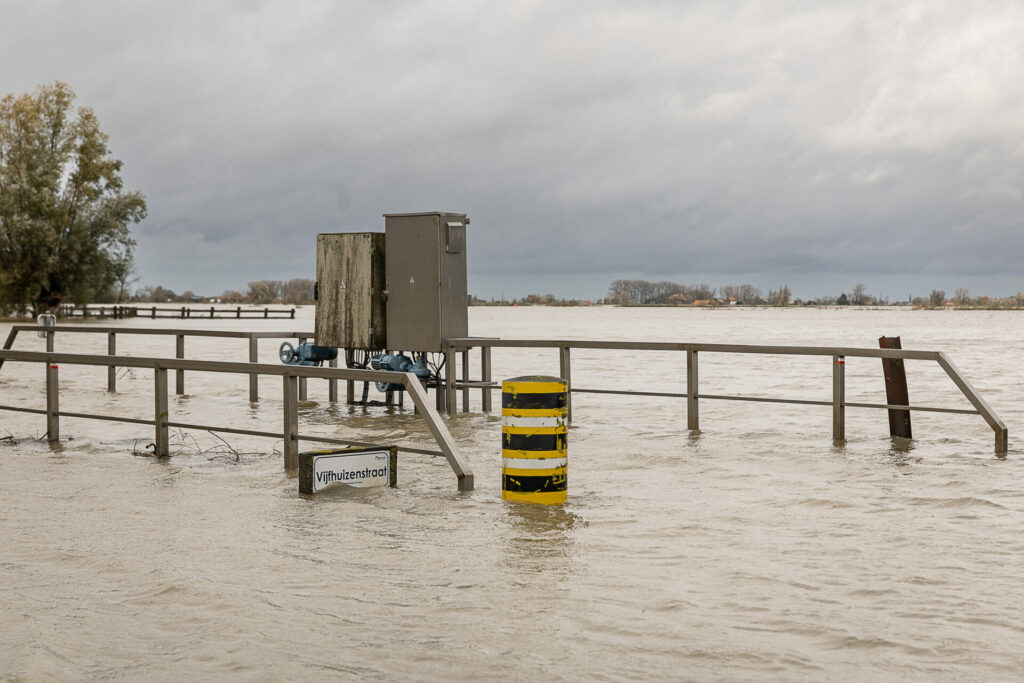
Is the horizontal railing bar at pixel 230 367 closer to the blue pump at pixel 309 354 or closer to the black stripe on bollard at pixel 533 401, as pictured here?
the black stripe on bollard at pixel 533 401

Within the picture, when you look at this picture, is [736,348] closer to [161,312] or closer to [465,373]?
[465,373]

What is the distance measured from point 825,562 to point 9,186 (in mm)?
64287

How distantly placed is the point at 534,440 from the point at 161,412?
4348mm

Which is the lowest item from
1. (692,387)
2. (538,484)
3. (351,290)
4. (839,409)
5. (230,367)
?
(538,484)

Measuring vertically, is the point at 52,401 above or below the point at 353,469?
above

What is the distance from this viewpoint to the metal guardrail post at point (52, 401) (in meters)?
11.3

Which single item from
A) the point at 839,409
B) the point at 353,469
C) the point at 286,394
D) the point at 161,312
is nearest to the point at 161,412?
the point at 286,394

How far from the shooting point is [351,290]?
47.9 ft

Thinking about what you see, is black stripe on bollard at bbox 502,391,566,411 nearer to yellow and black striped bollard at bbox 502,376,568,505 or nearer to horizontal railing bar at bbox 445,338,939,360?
yellow and black striped bollard at bbox 502,376,568,505

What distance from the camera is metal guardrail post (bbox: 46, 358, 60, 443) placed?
11.3m

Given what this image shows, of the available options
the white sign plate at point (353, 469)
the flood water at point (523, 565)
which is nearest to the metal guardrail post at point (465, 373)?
the flood water at point (523, 565)

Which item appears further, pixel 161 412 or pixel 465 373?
pixel 465 373

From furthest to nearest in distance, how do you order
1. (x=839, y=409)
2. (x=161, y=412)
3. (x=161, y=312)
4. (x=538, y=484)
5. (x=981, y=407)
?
1. (x=161, y=312)
2. (x=839, y=409)
3. (x=981, y=407)
4. (x=161, y=412)
5. (x=538, y=484)

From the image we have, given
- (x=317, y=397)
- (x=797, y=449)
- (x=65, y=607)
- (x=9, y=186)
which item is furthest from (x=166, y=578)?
(x=9, y=186)
